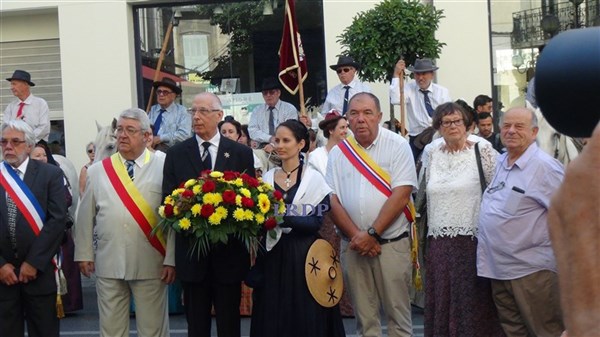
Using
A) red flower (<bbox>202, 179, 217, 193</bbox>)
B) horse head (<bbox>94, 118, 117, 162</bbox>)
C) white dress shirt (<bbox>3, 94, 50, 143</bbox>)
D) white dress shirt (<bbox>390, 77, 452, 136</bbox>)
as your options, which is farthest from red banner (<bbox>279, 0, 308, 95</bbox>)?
red flower (<bbox>202, 179, 217, 193</bbox>)

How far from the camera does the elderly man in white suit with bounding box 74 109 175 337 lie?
24.7ft

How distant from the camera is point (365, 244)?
7.53 m

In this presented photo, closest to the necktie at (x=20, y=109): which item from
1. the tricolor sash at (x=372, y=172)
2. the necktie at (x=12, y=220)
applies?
the necktie at (x=12, y=220)

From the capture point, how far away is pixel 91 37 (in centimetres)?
1580

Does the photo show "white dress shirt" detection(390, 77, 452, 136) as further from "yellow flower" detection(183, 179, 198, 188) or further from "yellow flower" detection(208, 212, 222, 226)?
"yellow flower" detection(208, 212, 222, 226)

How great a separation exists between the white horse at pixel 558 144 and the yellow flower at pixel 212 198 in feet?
12.4

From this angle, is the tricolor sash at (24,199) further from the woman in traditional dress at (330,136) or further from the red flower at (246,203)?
the woman in traditional dress at (330,136)

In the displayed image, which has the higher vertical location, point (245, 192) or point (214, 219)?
point (245, 192)

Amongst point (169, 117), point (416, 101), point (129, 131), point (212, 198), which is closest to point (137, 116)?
point (129, 131)

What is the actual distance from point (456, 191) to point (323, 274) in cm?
126

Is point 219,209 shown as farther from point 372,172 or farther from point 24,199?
point 24,199

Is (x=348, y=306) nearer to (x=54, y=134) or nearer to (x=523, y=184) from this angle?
(x=523, y=184)

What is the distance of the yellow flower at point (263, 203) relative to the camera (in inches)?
276

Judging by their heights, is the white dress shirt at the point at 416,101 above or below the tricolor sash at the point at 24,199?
above
